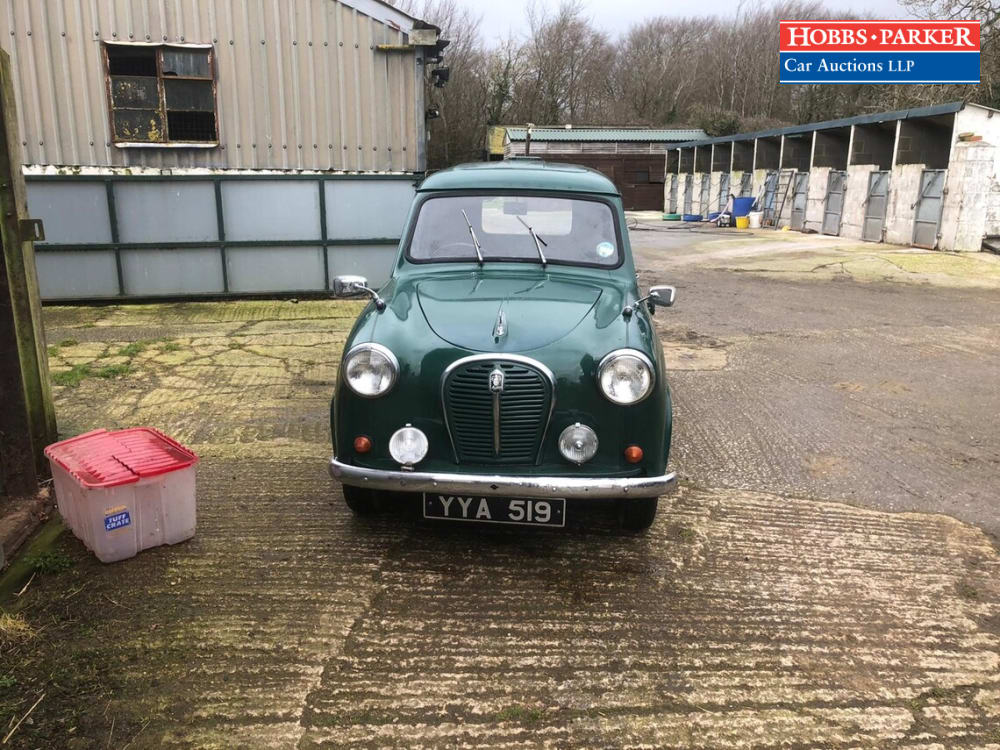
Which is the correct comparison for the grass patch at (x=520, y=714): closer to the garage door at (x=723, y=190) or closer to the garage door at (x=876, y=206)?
the garage door at (x=876, y=206)

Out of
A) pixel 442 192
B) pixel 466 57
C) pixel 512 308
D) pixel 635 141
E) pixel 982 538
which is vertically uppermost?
pixel 466 57

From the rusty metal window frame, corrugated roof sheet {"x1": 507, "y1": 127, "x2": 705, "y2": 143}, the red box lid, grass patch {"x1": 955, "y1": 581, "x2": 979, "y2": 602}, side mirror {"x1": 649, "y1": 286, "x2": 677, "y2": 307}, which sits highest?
corrugated roof sheet {"x1": 507, "y1": 127, "x2": 705, "y2": 143}

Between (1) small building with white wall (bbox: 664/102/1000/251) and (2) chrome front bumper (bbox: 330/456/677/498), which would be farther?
(1) small building with white wall (bbox: 664/102/1000/251)

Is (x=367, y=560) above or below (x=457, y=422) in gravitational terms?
below

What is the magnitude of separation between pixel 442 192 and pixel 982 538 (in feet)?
11.3

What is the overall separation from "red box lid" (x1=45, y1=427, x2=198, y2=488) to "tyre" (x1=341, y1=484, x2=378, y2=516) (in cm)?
73

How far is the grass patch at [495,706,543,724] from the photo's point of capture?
8.14 feet

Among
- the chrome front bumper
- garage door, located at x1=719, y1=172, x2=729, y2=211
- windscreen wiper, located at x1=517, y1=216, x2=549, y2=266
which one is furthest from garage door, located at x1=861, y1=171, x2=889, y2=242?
the chrome front bumper

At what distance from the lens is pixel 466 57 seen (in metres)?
41.2

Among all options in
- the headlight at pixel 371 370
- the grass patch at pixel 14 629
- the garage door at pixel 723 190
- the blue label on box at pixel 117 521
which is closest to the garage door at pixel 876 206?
the garage door at pixel 723 190

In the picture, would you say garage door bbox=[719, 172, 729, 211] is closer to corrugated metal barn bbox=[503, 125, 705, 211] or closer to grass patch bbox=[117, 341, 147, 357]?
corrugated metal barn bbox=[503, 125, 705, 211]

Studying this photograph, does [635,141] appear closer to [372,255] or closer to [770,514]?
[372,255]

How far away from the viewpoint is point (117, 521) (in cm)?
331

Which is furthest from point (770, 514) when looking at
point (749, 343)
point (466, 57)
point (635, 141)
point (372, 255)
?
point (466, 57)
